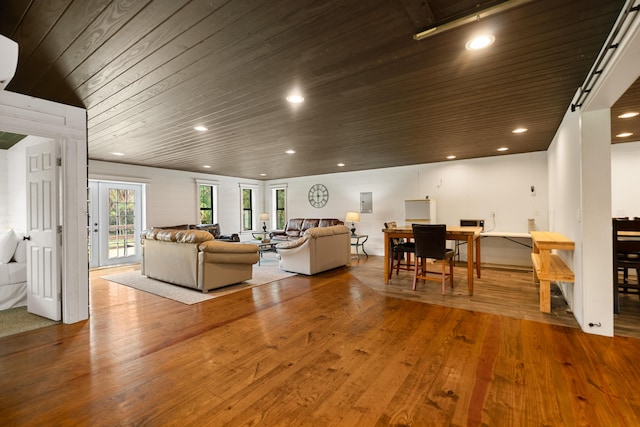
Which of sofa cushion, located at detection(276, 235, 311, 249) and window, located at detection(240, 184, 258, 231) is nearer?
sofa cushion, located at detection(276, 235, 311, 249)

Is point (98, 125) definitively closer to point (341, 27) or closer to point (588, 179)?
point (341, 27)

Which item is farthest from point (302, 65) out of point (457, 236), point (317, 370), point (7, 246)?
point (7, 246)

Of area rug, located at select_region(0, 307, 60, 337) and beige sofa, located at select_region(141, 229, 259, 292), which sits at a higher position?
beige sofa, located at select_region(141, 229, 259, 292)

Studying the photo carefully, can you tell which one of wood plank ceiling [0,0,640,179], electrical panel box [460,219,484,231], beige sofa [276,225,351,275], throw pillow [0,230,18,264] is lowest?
beige sofa [276,225,351,275]

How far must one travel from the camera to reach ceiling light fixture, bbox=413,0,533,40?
5.21 feet

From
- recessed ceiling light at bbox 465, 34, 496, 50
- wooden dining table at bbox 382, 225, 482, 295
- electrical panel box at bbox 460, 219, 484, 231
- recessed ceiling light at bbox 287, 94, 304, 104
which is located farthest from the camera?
electrical panel box at bbox 460, 219, 484, 231

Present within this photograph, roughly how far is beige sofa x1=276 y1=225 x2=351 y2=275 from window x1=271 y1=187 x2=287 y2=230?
13.9ft

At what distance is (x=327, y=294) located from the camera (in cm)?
423

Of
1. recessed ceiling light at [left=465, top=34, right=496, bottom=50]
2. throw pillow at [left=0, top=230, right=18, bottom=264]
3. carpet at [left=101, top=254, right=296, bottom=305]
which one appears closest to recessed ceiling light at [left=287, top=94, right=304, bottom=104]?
recessed ceiling light at [left=465, top=34, right=496, bottom=50]

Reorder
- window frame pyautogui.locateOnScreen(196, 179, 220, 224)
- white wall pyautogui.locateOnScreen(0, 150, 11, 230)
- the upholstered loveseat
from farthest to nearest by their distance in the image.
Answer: the upholstered loveseat → window frame pyautogui.locateOnScreen(196, 179, 220, 224) → white wall pyautogui.locateOnScreen(0, 150, 11, 230)

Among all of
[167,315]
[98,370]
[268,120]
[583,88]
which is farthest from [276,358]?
[583,88]

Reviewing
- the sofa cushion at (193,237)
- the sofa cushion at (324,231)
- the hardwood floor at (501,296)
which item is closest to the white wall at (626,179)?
the hardwood floor at (501,296)

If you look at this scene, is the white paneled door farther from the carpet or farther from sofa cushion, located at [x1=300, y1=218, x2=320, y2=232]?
sofa cushion, located at [x1=300, y1=218, x2=320, y2=232]

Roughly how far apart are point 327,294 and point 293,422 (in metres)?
2.59
